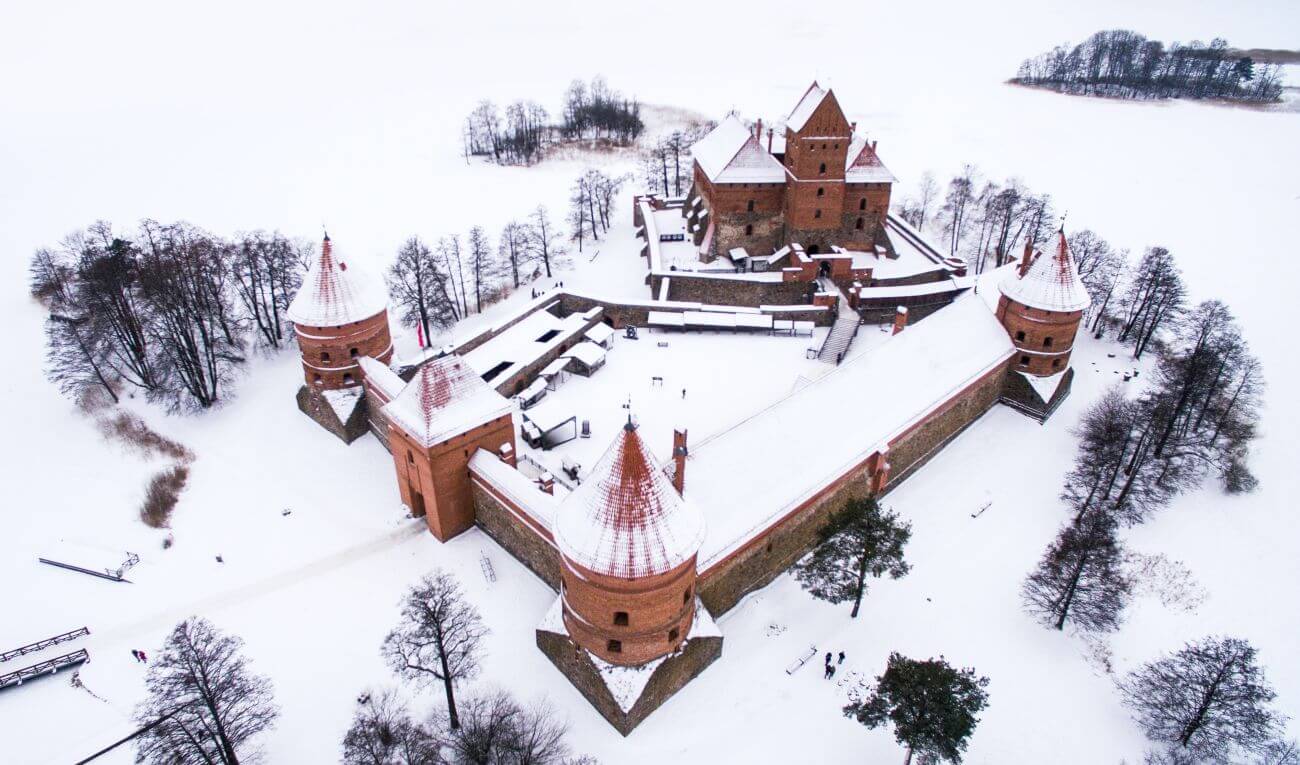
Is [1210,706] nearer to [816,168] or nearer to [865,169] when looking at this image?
[816,168]

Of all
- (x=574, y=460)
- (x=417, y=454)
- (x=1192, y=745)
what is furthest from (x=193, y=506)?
(x=1192, y=745)

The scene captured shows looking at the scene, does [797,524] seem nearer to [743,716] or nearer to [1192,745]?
[743,716]

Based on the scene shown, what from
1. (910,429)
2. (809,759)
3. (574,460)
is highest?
(910,429)

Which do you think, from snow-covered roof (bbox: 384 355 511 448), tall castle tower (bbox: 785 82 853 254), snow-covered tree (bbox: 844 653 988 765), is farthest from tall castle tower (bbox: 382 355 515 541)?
tall castle tower (bbox: 785 82 853 254)

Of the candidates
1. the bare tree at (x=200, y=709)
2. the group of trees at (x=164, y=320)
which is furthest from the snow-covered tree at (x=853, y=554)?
the group of trees at (x=164, y=320)

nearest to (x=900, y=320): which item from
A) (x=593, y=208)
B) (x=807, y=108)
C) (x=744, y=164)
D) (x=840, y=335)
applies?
(x=840, y=335)

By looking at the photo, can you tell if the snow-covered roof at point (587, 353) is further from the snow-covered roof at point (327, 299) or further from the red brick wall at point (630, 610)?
the red brick wall at point (630, 610)
